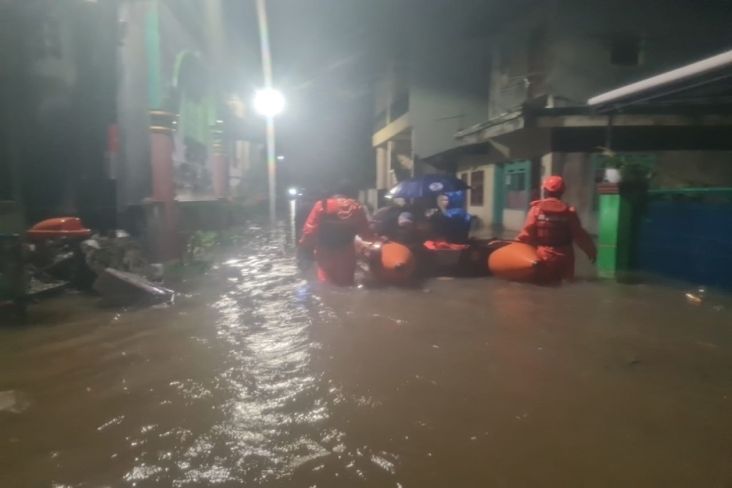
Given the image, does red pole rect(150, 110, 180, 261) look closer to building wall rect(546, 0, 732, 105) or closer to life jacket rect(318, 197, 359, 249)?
life jacket rect(318, 197, 359, 249)

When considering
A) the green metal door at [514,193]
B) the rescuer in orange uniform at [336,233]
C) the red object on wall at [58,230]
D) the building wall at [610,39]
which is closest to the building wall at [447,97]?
the green metal door at [514,193]

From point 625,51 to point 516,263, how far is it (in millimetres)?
9969

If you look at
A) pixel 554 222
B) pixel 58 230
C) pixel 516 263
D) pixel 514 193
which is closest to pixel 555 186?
pixel 554 222

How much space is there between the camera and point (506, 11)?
15.5 metres

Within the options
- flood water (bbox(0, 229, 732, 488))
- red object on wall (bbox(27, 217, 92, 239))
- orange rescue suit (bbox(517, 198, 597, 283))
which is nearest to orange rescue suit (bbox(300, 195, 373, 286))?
flood water (bbox(0, 229, 732, 488))

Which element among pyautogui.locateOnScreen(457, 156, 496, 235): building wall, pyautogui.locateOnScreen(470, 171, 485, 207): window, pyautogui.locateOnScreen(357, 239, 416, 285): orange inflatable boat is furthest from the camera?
pyautogui.locateOnScreen(470, 171, 485, 207): window

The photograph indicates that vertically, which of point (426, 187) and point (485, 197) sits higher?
point (426, 187)

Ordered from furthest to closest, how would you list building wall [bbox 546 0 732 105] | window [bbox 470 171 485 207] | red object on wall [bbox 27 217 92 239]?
window [bbox 470 171 485 207] < building wall [bbox 546 0 732 105] < red object on wall [bbox 27 217 92 239]

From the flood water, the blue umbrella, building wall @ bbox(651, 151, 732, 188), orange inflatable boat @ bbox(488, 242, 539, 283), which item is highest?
building wall @ bbox(651, 151, 732, 188)

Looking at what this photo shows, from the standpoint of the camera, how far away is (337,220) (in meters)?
6.50

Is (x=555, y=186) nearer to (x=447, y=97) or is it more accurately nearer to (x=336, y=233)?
(x=336, y=233)

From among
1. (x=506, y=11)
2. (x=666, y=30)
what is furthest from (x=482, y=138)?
(x=666, y=30)

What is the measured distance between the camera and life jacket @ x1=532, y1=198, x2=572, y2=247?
253 inches

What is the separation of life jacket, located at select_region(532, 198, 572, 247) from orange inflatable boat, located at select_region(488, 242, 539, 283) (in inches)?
11.9
